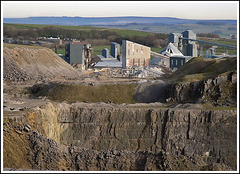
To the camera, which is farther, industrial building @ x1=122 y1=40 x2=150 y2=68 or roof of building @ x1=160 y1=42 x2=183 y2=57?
roof of building @ x1=160 y1=42 x2=183 y2=57

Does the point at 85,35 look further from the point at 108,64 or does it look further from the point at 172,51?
the point at 108,64

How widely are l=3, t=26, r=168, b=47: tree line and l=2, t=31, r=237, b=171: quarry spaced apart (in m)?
95.5

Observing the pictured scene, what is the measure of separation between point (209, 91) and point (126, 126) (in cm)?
1023

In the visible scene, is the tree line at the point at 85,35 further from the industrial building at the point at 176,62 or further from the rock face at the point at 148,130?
the rock face at the point at 148,130

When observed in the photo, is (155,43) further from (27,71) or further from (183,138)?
(183,138)

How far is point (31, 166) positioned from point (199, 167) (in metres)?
10.3

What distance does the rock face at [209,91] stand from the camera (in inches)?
1925

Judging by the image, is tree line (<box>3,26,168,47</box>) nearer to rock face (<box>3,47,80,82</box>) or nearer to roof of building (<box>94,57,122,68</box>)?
roof of building (<box>94,57,122,68</box>)

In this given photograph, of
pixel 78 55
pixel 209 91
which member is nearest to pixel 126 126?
pixel 209 91

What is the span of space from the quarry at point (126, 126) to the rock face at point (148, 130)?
0.24 ft

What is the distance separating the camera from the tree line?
161 m

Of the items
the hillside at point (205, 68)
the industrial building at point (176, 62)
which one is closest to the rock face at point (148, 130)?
the hillside at point (205, 68)

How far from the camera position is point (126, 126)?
45062 millimetres

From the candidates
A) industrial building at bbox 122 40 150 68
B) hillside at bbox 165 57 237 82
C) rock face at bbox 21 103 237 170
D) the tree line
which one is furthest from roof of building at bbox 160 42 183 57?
rock face at bbox 21 103 237 170
